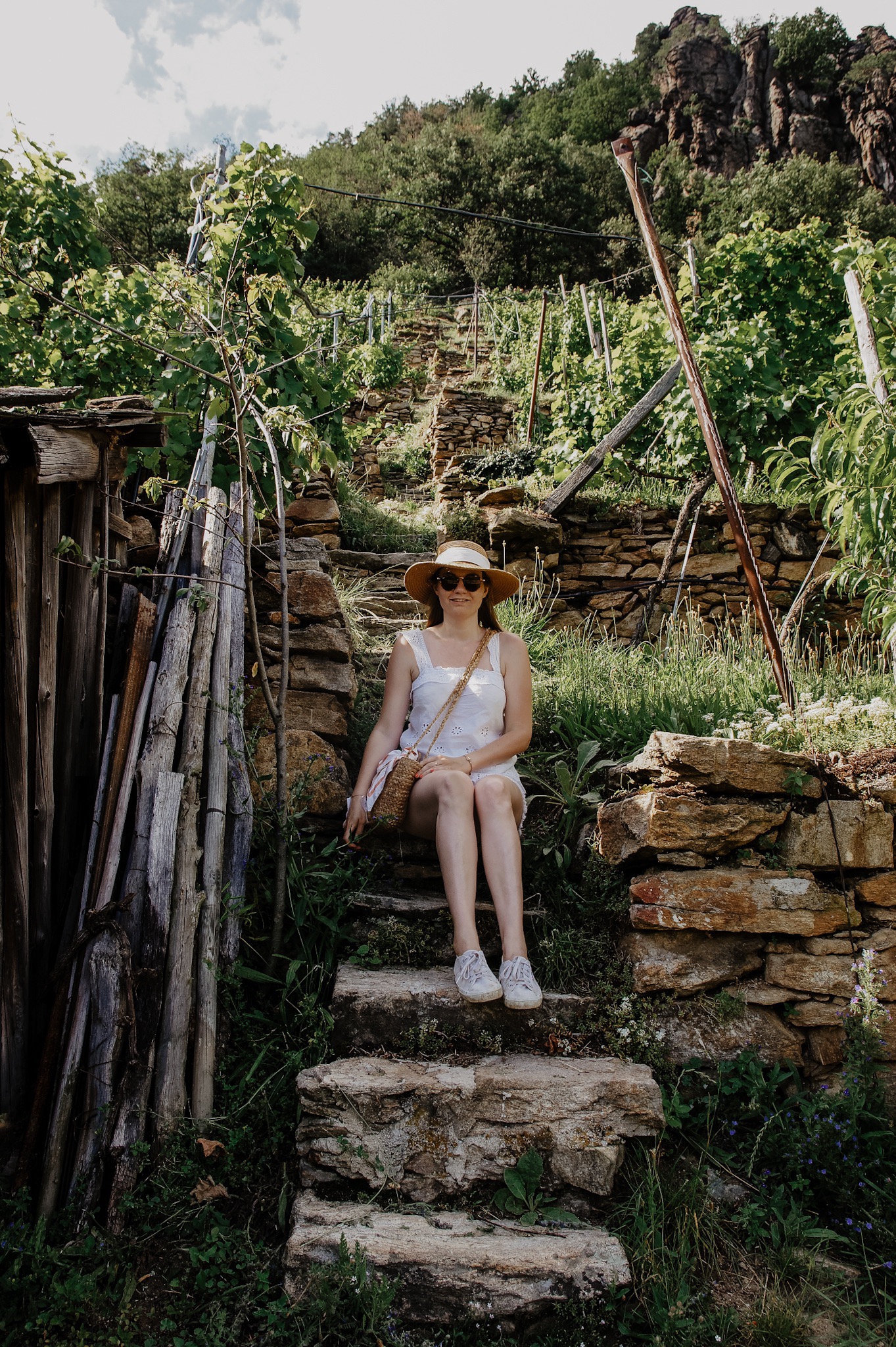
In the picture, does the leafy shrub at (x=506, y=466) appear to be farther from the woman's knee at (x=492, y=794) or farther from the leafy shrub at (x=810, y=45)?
the leafy shrub at (x=810, y=45)

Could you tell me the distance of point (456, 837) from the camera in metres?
2.62

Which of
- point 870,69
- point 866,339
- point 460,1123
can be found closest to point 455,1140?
point 460,1123

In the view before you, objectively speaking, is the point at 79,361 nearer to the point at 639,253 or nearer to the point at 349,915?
the point at 349,915

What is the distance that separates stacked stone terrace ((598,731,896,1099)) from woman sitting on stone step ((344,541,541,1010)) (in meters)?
0.52

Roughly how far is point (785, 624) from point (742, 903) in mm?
2220

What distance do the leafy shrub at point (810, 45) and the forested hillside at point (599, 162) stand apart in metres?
0.06

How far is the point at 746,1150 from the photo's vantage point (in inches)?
94.8

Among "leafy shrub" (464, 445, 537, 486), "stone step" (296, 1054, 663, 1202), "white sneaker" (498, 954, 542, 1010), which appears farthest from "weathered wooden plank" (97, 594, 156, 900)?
"leafy shrub" (464, 445, 537, 486)

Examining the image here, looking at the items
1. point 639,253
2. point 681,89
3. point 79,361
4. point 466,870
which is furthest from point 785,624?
point 681,89

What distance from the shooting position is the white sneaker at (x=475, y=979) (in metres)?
2.39

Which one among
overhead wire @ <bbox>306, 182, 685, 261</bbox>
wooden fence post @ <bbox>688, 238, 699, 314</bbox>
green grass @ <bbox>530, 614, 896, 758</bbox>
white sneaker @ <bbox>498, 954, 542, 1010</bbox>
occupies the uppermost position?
overhead wire @ <bbox>306, 182, 685, 261</bbox>

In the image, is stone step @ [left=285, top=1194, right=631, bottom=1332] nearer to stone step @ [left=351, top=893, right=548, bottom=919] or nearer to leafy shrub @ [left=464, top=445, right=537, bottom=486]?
stone step @ [left=351, top=893, right=548, bottom=919]

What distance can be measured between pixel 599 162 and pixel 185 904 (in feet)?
100

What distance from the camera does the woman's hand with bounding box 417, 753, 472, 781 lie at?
283 centimetres
